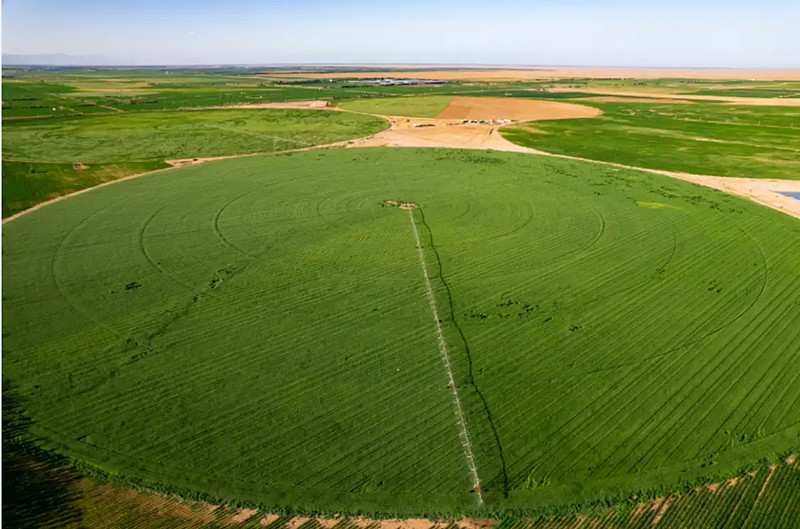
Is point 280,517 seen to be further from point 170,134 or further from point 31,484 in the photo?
point 170,134

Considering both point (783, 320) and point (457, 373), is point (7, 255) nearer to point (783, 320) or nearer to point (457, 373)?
point (457, 373)

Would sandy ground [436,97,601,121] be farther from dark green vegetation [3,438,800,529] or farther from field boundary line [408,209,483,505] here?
dark green vegetation [3,438,800,529]

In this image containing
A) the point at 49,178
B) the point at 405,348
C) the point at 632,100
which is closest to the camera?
the point at 405,348

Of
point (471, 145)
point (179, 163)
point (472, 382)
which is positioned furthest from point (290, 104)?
point (472, 382)

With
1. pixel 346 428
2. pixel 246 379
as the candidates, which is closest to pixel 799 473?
pixel 346 428

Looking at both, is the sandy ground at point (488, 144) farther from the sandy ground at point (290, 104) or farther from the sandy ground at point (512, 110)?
the sandy ground at point (290, 104)

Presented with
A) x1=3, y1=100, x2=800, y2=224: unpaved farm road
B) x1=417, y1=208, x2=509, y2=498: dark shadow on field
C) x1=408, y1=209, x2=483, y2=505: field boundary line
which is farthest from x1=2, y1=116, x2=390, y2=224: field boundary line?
x1=417, y1=208, x2=509, y2=498: dark shadow on field
